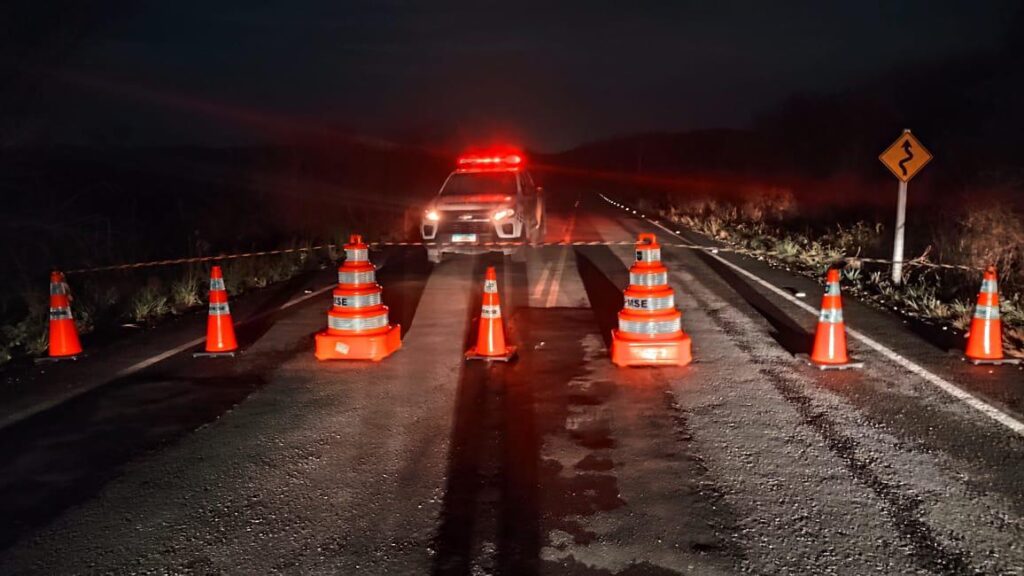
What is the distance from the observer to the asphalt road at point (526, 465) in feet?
14.1

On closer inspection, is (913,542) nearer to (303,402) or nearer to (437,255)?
(303,402)

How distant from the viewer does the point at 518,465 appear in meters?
5.56

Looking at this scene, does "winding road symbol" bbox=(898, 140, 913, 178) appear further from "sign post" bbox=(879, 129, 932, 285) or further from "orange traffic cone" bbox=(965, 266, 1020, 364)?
"orange traffic cone" bbox=(965, 266, 1020, 364)

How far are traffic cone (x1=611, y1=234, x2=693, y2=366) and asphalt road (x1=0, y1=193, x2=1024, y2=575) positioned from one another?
210 millimetres

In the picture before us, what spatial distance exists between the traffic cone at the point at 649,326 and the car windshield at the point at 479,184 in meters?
8.92

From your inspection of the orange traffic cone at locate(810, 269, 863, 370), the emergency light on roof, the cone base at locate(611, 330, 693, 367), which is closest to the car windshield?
the emergency light on roof

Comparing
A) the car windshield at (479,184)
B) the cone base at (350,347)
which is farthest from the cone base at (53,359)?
the car windshield at (479,184)

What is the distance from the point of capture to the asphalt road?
14.1ft

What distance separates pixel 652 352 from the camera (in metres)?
8.20

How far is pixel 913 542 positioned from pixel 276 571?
10.5ft

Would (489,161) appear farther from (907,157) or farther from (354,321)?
(354,321)

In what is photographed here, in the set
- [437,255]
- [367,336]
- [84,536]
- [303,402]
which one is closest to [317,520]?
[84,536]

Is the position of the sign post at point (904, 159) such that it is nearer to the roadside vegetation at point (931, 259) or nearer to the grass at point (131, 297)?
the roadside vegetation at point (931, 259)

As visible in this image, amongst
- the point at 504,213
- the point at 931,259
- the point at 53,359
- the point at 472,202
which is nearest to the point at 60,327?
the point at 53,359
